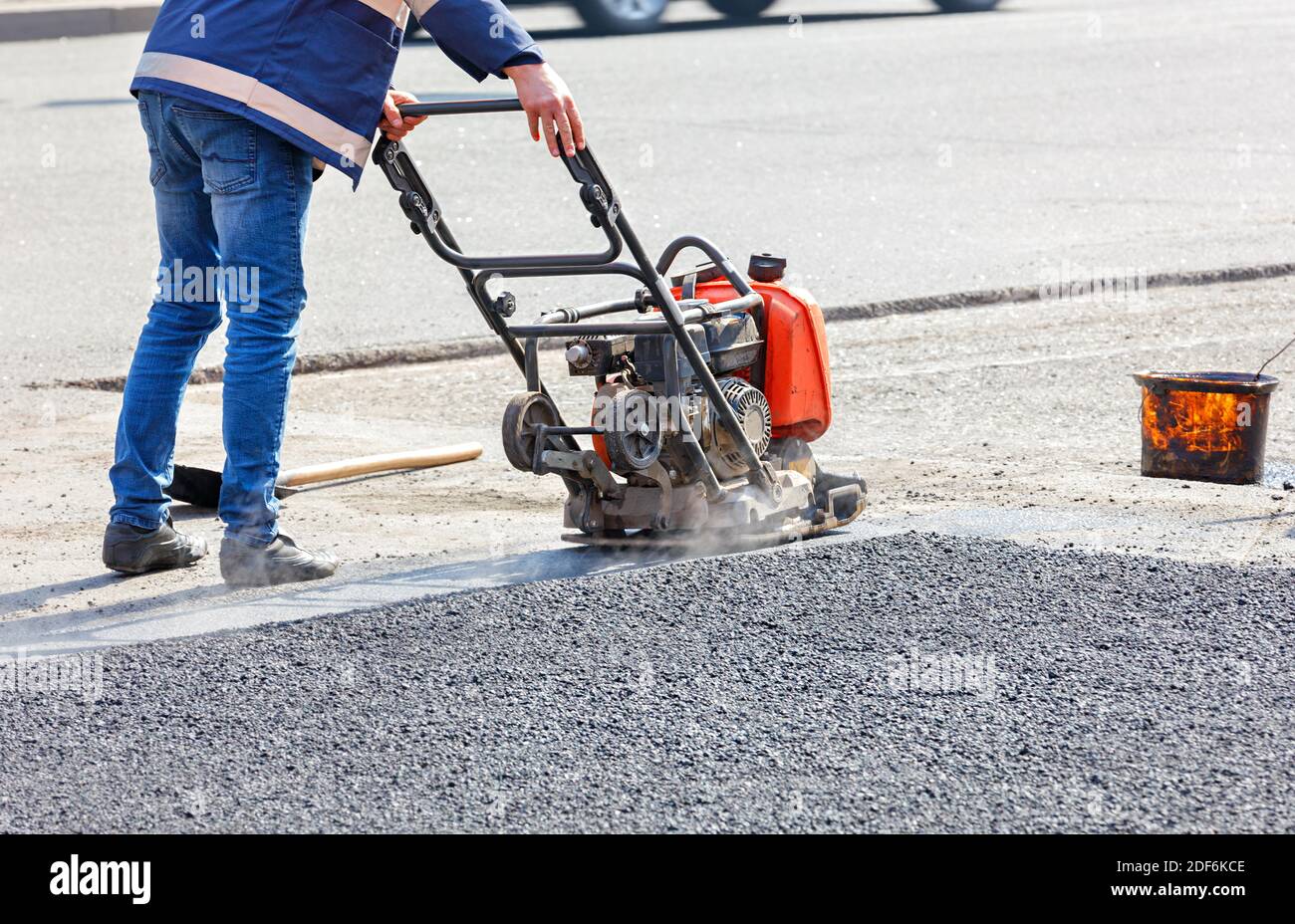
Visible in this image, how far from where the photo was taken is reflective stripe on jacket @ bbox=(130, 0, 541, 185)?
169 inches

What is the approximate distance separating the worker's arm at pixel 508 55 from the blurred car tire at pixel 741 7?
17.1 meters

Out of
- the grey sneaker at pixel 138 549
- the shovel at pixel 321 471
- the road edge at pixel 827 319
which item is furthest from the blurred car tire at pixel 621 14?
the grey sneaker at pixel 138 549

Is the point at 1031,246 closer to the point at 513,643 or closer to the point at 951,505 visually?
the point at 951,505

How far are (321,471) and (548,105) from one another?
6.38ft

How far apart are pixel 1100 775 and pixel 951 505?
2052 mm

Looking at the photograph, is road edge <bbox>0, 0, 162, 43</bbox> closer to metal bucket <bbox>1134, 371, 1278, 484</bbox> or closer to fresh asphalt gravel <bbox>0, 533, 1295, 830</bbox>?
metal bucket <bbox>1134, 371, 1278, 484</bbox>

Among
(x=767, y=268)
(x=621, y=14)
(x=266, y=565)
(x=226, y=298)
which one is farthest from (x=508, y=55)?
(x=621, y=14)

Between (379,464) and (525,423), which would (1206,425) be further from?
(379,464)

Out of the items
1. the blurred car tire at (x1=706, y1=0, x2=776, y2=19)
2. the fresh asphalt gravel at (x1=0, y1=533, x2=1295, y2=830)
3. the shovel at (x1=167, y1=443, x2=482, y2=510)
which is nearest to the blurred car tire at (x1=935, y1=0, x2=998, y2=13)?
the blurred car tire at (x1=706, y1=0, x2=776, y2=19)

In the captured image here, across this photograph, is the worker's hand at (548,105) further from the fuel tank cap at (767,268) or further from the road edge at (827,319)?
the road edge at (827,319)

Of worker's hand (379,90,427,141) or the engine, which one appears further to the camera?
the engine

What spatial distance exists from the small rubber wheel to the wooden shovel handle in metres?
1.17

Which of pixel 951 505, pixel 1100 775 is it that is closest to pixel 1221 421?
pixel 951 505
